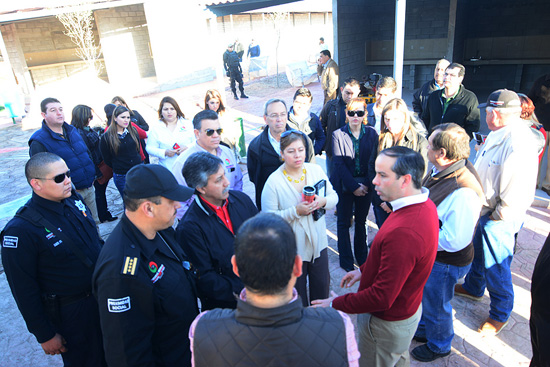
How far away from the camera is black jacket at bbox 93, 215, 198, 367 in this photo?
1853 mm

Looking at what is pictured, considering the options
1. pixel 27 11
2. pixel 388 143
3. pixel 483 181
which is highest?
pixel 27 11

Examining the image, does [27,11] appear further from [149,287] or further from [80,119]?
[149,287]

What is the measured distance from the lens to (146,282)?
190 cm

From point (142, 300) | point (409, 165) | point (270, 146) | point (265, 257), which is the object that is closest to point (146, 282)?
point (142, 300)

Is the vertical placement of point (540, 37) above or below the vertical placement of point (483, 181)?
above

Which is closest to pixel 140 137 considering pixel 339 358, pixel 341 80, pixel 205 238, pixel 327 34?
pixel 205 238

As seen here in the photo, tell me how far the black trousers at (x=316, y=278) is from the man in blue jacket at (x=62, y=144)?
10.9 feet

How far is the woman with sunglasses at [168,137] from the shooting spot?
4.90 metres

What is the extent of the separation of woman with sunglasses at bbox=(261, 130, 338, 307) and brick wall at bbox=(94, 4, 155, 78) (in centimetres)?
1977

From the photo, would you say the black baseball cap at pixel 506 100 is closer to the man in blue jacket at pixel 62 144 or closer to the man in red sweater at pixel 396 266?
the man in red sweater at pixel 396 266

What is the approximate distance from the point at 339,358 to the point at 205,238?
1284mm

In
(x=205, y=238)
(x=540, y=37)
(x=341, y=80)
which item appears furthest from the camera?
(x=540, y=37)

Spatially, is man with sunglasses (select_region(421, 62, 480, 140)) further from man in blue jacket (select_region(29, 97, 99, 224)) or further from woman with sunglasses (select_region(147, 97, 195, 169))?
man in blue jacket (select_region(29, 97, 99, 224))

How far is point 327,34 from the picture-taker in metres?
27.9
